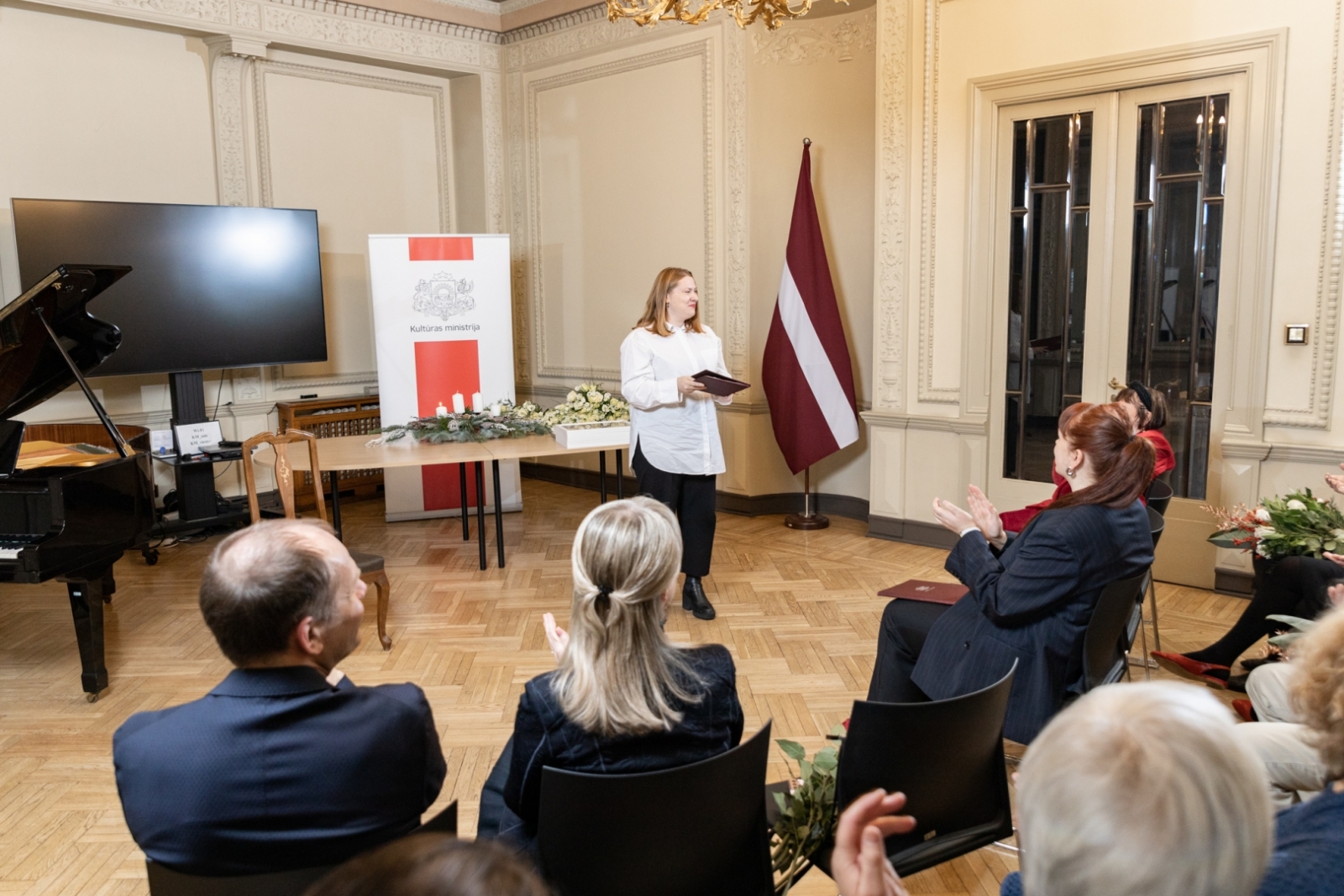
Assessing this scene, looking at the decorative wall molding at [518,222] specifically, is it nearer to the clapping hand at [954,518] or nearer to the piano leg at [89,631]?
the piano leg at [89,631]

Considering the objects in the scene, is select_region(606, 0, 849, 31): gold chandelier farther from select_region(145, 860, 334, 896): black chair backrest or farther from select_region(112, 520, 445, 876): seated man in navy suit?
select_region(145, 860, 334, 896): black chair backrest

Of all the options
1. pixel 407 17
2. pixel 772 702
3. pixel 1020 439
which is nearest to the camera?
pixel 772 702

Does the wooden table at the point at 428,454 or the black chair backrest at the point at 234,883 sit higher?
the wooden table at the point at 428,454

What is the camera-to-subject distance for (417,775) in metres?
1.65

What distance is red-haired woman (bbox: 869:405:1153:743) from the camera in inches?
104

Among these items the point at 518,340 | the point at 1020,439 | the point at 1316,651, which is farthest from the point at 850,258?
the point at 1316,651

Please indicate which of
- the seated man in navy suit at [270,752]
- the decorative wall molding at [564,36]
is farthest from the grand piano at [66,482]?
the decorative wall molding at [564,36]

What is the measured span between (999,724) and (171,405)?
6034mm

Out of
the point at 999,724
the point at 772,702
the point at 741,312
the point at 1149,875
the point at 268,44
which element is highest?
the point at 268,44

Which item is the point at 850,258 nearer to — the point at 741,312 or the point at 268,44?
the point at 741,312

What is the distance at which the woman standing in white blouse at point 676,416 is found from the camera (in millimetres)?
4680

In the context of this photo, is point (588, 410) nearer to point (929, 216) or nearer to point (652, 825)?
point (929, 216)

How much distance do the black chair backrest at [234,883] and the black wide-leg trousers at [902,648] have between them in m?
2.02

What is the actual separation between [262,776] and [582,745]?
51 cm
